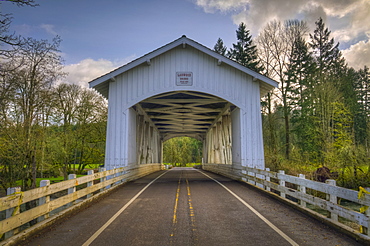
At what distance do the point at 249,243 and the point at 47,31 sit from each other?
42.4ft

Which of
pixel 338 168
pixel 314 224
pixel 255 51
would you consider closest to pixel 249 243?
pixel 314 224

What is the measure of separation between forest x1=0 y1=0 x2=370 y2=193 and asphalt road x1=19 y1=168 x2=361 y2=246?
3549 millimetres

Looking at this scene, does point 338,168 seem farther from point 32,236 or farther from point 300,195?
point 32,236

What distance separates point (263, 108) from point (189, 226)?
24916 mm

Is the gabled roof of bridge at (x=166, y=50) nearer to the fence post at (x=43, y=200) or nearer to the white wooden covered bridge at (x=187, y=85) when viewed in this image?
the white wooden covered bridge at (x=187, y=85)

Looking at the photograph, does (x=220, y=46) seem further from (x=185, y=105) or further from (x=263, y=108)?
(x=185, y=105)

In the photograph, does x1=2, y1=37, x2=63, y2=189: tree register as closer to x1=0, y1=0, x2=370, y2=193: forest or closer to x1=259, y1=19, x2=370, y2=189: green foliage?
x1=0, y1=0, x2=370, y2=193: forest

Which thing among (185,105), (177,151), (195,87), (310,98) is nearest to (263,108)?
(310,98)

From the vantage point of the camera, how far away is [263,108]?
28.9 m

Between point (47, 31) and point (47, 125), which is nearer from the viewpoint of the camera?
point (47, 31)

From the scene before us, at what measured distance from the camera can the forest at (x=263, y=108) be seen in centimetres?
1266

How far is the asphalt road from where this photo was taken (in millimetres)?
4598

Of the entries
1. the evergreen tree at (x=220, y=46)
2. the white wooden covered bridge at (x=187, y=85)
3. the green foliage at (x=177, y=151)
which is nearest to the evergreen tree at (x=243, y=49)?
the evergreen tree at (x=220, y=46)

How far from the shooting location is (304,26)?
26.5 metres
